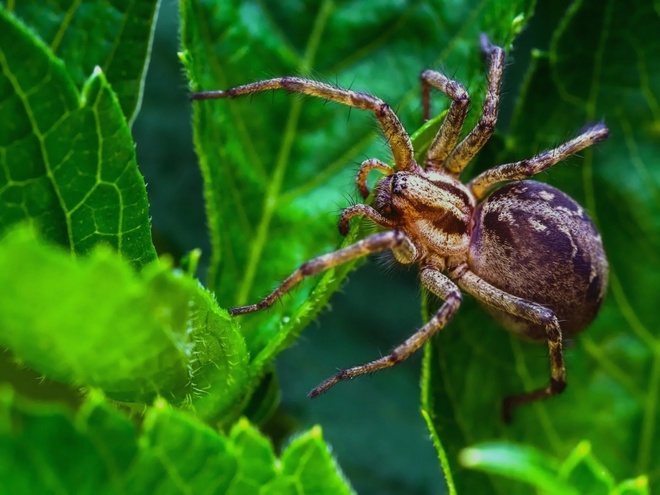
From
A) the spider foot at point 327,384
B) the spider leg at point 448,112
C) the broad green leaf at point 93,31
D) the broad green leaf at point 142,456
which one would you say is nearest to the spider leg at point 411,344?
the spider foot at point 327,384

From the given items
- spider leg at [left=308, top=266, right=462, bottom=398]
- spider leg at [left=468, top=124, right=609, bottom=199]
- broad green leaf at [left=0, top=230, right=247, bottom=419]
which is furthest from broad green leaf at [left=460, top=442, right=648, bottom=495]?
Result: spider leg at [left=468, top=124, right=609, bottom=199]

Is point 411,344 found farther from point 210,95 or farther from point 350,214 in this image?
point 210,95

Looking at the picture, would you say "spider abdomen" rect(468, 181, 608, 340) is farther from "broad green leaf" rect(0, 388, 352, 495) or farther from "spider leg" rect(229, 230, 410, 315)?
"broad green leaf" rect(0, 388, 352, 495)

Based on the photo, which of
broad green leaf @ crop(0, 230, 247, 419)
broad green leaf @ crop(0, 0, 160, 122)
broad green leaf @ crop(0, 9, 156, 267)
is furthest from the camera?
broad green leaf @ crop(0, 0, 160, 122)

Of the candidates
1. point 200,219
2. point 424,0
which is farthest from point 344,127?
point 200,219

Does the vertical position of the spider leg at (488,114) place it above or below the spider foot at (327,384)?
above

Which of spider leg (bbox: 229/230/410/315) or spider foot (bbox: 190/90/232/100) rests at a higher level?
spider foot (bbox: 190/90/232/100)

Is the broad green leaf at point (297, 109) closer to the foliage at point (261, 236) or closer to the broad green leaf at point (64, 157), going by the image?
the foliage at point (261, 236)
